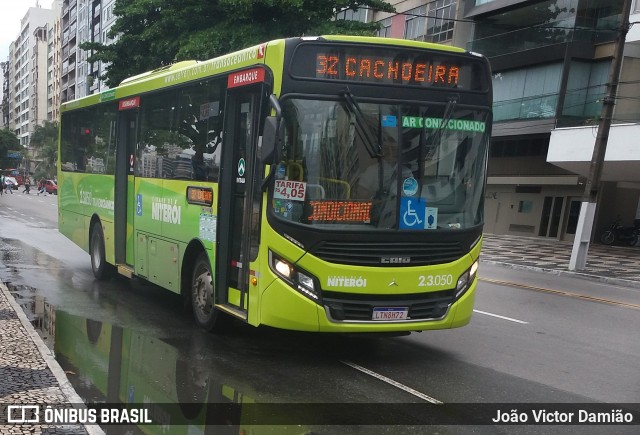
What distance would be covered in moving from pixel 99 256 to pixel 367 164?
22.3 feet

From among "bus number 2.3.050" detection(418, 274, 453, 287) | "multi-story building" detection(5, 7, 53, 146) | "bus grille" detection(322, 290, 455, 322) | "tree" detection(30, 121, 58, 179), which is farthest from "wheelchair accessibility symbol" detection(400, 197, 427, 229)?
"multi-story building" detection(5, 7, 53, 146)

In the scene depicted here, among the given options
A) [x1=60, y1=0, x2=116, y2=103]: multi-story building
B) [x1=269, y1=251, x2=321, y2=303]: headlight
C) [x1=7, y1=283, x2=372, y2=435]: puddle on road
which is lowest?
[x1=7, y1=283, x2=372, y2=435]: puddle on road

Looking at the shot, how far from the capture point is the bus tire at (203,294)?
7215mm

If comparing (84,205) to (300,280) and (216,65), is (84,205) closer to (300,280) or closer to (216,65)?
(216,65)

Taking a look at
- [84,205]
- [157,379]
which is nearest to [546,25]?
[84,205]

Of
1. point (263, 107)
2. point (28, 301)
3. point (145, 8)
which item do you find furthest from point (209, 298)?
point (145, 8)

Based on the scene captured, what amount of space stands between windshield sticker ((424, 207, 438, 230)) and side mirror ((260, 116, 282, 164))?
1.78 meters

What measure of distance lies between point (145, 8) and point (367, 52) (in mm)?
18085

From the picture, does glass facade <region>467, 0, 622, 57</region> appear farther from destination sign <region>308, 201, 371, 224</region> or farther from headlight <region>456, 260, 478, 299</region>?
destination sign <region>308, 201, 371, 224</region>

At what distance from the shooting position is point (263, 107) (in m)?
6.14

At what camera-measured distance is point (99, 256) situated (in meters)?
10.9

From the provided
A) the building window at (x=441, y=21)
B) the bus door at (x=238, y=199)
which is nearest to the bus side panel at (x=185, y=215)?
the bus door at (x=238, y=199)

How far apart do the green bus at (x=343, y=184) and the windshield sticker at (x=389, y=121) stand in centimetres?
1

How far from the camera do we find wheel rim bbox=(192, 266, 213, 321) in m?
7.29
